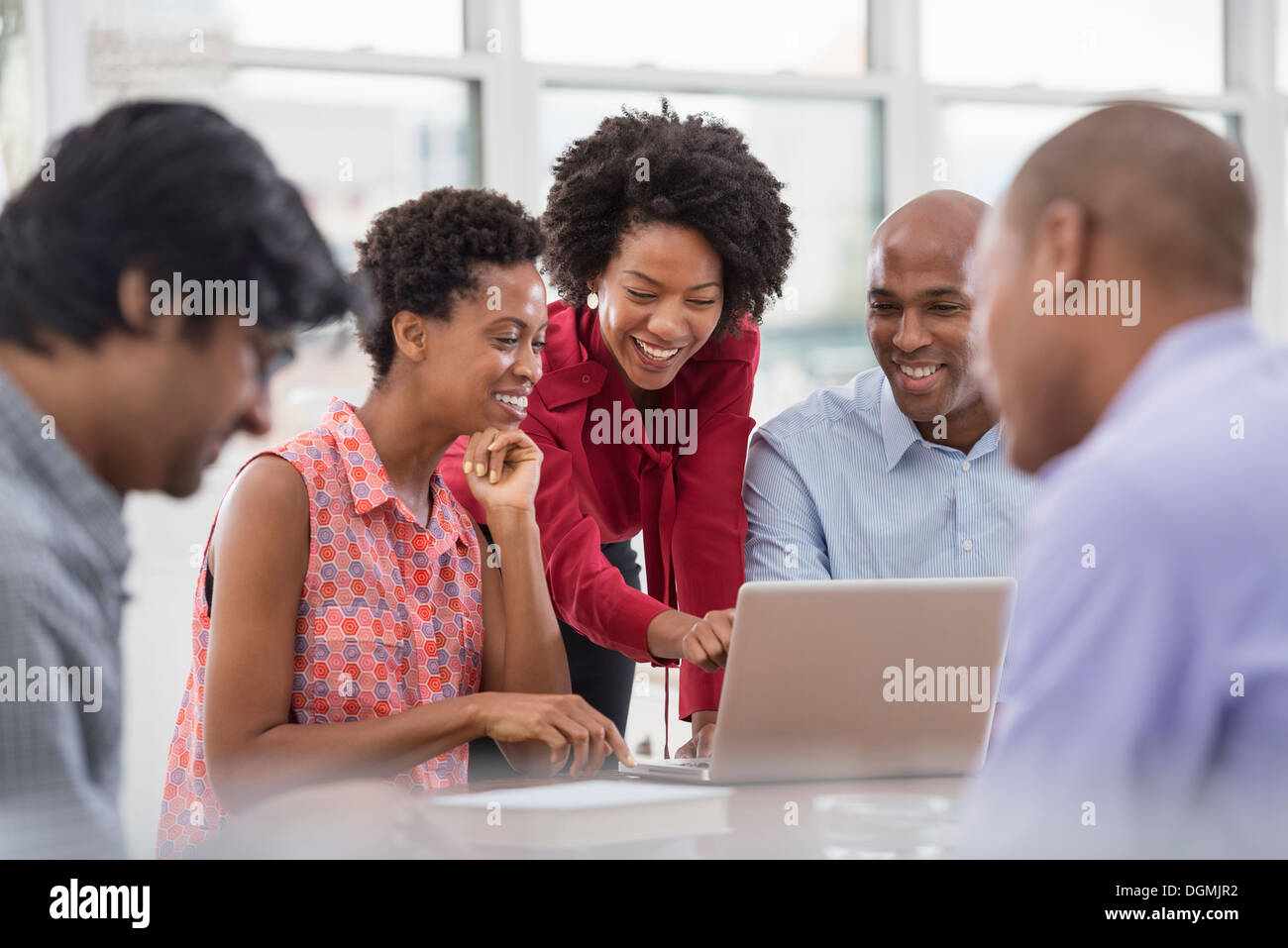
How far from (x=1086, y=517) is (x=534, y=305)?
51.3 inches

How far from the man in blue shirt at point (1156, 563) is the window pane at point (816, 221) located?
3.88 meters

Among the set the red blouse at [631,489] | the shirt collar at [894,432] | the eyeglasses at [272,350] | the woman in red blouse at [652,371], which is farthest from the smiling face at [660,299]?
the eyeglasses at [272,350]

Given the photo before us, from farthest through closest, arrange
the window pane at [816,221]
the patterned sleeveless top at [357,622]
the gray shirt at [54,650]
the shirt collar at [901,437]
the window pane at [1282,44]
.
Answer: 1. the window pane at [1282,44]
2. the window pane at [816,221]
3. the shirt collar at [901,437]
4. the patterned sleeveless top at [357,622]
5. the gray shirt at [54,650]

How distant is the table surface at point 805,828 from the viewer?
1136 mm

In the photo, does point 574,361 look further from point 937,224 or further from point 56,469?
point 56,469

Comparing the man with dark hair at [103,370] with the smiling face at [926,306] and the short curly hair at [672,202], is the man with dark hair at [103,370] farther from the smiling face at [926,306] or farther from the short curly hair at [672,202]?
the smiling face at [926,306]

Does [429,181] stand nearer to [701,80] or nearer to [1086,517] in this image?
[701,80]

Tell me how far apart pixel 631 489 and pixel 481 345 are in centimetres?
61

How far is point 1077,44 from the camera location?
5.23 meters

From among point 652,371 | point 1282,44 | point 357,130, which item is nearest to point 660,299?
point 652,371

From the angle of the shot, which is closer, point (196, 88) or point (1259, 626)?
point (1259, 626)

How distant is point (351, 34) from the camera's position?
429 cm

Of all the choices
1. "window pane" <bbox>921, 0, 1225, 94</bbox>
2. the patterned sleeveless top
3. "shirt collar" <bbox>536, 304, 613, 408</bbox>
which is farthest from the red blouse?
"window pane" <bbox>921, 0, 1225, 94</bbox>

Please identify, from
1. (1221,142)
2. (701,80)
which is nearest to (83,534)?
(1221,142)
